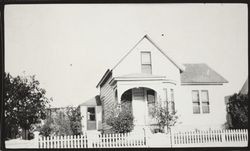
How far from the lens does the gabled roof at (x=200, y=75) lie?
573 inches

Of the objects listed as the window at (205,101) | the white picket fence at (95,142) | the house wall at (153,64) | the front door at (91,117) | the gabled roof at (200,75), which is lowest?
the white picket fence at (95,142)

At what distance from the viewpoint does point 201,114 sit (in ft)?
50.9

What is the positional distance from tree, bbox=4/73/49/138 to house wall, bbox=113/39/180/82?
3.16m

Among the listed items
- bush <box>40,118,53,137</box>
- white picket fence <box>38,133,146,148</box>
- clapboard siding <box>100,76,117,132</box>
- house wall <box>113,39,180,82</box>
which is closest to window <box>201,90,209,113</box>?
house wall <box>113,39,180,82</box>

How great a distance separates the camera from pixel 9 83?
12.7 meters

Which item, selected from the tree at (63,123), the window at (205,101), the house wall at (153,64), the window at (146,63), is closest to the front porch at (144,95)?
the house wall at (153,64)

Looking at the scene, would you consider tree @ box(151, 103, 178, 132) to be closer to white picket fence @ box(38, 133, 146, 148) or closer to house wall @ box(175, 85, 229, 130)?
house wall @ box(175, 85, 229, 130)

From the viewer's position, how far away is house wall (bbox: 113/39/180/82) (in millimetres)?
15031

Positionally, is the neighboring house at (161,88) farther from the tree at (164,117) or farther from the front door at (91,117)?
the front door at (91,117)

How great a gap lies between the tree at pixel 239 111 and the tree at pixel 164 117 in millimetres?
2069

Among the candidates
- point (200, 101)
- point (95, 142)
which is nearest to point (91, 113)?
point (200, 101)

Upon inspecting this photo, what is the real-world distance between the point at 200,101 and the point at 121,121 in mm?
3856

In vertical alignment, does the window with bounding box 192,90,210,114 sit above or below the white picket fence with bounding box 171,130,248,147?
above

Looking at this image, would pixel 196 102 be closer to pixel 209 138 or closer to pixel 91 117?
pixel 209 138
